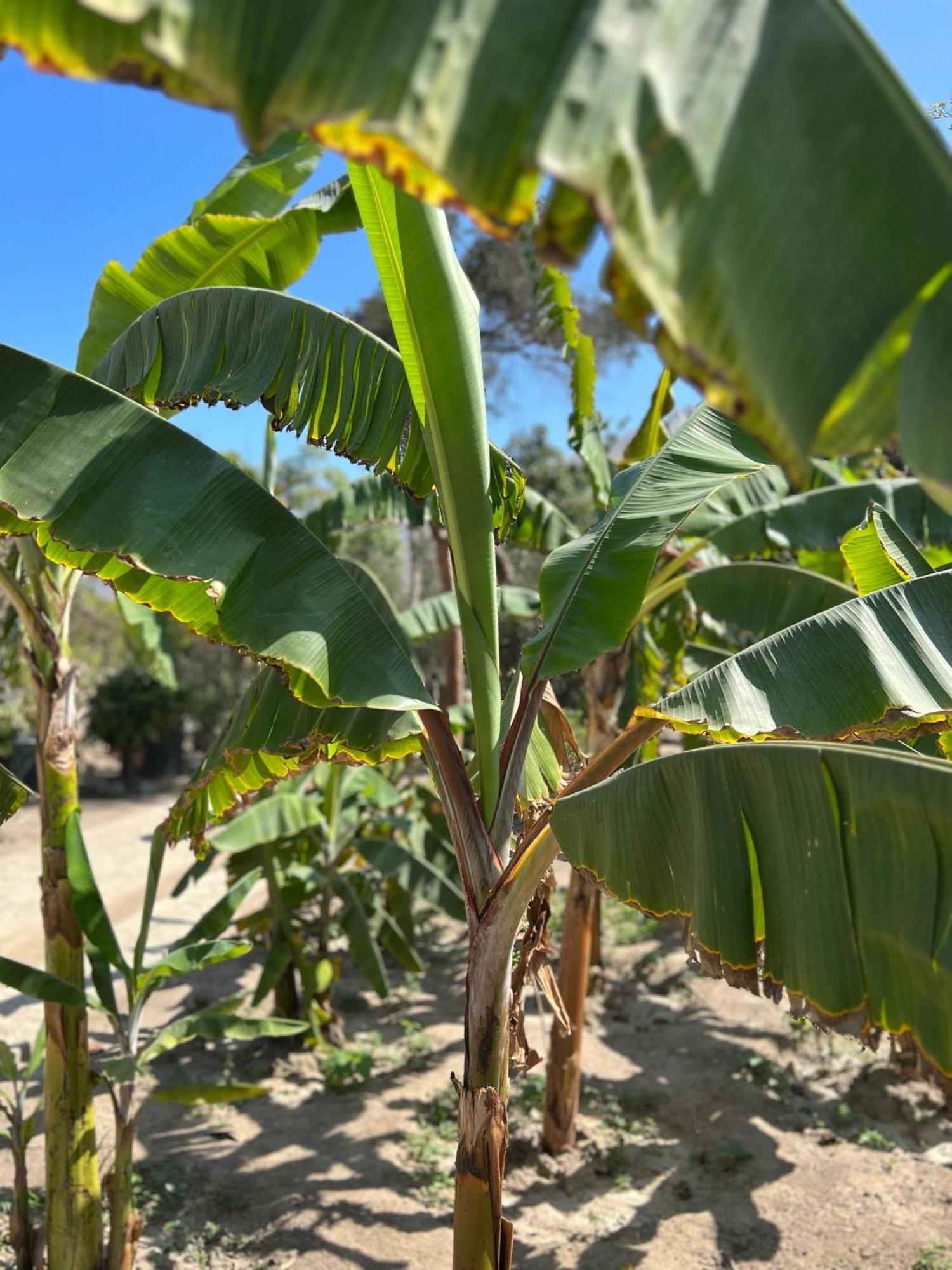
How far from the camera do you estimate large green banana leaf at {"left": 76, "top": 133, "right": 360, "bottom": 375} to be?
3.58 m

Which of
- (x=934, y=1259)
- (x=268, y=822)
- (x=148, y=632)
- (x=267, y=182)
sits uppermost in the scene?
(x=267, y=182)

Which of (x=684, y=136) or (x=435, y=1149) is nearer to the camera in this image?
(x=684, y=136)

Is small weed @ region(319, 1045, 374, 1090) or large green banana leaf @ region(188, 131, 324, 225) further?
small weed @ region(319, 1045, 374, 1090)

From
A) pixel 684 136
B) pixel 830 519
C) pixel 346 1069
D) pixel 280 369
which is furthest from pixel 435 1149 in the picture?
pixel 684 136

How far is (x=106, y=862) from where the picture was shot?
38.2ft

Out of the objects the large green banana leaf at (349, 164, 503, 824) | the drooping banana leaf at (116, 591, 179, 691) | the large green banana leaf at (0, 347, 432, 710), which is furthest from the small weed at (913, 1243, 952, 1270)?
the drooping banana leaf at (116, 591, 179, 691)

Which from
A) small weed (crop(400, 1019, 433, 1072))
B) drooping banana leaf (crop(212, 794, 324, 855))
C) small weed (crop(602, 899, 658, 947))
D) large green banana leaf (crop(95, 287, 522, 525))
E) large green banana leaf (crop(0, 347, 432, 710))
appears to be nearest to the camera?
large green banana leaf (crop(0, 347, 432, 710))

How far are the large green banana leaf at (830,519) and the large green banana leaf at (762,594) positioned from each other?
0.96ft

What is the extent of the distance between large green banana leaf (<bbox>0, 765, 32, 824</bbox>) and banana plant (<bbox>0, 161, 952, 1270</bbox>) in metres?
0.57

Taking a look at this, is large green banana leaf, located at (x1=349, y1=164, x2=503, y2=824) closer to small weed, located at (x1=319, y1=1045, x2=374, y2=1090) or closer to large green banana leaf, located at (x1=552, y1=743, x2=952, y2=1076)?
large green banana leaf, located at (x1=552, y1=743, x2=952, y2=1076)

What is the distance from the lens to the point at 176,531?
2482mm

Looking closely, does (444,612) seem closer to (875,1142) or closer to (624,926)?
(875,1142)

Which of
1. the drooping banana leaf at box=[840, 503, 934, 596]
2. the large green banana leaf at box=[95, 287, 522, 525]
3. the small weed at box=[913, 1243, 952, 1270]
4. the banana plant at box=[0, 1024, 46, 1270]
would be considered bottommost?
the small weed at box=[913, 1243, 952, 1270]

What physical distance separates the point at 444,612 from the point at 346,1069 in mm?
3038
